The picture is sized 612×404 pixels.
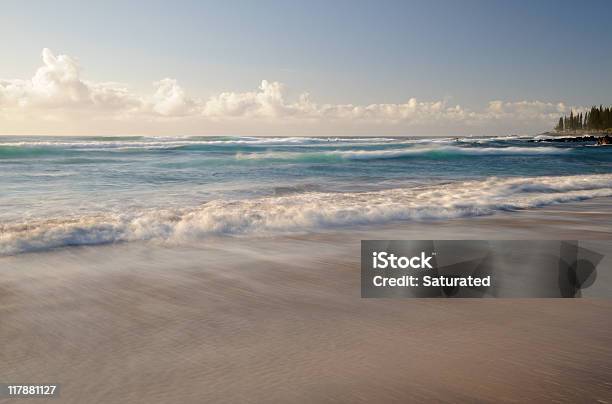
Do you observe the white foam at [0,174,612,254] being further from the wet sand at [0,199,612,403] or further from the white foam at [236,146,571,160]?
the white foam at [236,146,571,160]

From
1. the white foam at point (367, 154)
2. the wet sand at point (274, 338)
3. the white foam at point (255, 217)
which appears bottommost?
the wet sand at point (274, 338)

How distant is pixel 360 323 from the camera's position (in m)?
2.90

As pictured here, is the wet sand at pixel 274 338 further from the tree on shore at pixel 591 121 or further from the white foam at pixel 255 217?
the tree on shore at pixel 591 121

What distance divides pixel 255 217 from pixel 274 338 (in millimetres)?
3832

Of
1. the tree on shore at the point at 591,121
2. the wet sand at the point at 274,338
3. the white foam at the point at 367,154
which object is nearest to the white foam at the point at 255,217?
the wet sand at the point at 274,338

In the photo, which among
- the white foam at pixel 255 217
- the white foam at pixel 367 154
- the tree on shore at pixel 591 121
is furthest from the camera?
the tree on shore at pixel 591 121

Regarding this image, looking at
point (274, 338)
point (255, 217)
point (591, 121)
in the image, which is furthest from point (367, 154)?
point (591, 121)

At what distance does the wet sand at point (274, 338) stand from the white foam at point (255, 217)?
2.80 ft

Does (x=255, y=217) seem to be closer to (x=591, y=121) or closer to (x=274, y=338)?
(x=274, y=338)

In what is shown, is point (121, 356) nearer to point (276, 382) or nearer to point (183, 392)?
point (183, 392)

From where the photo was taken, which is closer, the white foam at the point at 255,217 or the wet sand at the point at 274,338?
the wet sand at the point at 274,338

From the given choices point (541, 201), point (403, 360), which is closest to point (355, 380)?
point (403, 360)

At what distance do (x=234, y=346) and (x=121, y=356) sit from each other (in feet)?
2.08

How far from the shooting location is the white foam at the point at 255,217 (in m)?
5.19
